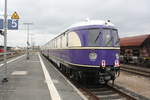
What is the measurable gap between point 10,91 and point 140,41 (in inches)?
670

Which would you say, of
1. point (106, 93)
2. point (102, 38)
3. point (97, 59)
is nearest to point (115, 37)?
point (102, 38)

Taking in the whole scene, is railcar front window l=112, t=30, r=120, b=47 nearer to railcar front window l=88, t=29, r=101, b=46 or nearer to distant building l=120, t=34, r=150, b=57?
railcar front window l=88, t=29, r=101, b=46

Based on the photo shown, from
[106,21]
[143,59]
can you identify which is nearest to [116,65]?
[106,21]

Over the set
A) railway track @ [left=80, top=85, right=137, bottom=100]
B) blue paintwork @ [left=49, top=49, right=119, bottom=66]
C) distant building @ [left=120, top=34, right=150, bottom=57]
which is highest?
distant building @ [left=120, top=34, right=150, bottom=57]

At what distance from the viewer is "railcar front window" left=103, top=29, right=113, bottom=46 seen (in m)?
11.4

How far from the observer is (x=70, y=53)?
1240 cm

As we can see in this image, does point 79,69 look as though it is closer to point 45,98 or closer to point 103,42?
point 103,42

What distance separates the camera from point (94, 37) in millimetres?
11414

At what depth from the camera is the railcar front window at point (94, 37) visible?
1130cm

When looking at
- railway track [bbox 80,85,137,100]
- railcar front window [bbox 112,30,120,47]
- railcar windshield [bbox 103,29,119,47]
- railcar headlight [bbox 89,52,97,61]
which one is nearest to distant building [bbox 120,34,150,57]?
railcar front window [bbox 112,30,120,47]

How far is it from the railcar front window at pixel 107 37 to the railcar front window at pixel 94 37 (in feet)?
1.01

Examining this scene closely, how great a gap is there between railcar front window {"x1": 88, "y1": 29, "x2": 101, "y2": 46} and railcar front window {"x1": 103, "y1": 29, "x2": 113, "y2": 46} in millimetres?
309

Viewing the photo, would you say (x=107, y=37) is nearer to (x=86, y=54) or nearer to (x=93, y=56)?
(x=93, y=56)

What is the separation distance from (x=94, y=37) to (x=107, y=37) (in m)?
0.63
